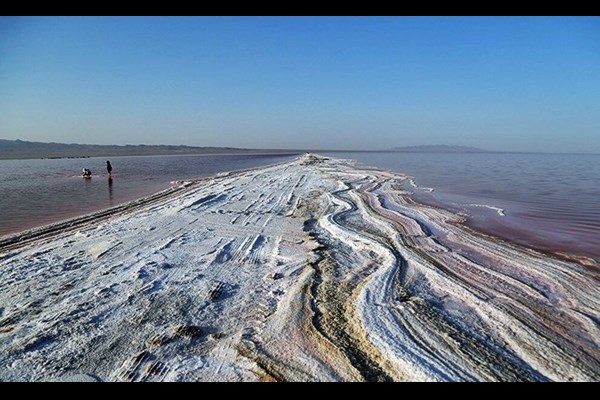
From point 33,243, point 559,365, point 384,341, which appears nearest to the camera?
point 559,365

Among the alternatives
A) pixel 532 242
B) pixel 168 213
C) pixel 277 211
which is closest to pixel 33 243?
pixel 168 213

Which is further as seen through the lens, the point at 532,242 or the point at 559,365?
the point at 532,242
